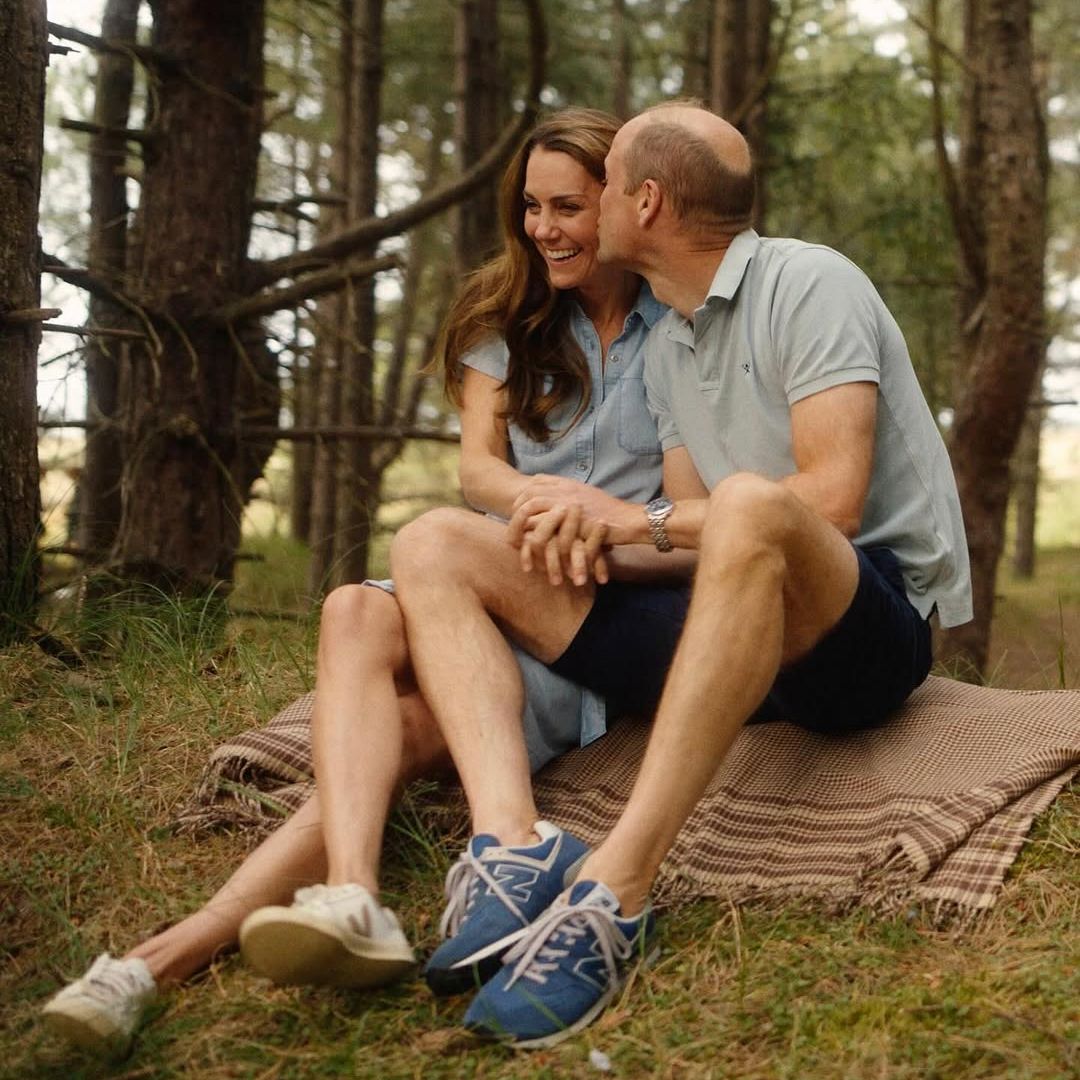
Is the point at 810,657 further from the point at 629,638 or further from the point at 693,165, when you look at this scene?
the point at 693,165

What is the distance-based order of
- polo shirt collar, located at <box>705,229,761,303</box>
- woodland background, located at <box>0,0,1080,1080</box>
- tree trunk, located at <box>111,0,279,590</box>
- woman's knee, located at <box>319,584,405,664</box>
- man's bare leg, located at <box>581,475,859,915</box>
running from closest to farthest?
woodland background, located at <box>0,0,1080,1080</box>, man's bare leg, located at <box>581,475,859,915</box>, woman's knee, located at <box>319,584,405,664</box>, polo shirt collar, located at <box>705,229,761,303</box>, tree trunk, located at <box>111,0,279,590</box>

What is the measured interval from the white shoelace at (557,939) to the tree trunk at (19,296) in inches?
85.8

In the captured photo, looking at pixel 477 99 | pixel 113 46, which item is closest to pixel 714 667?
pixel 113 46

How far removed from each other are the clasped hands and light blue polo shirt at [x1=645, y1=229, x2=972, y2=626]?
1.13ft

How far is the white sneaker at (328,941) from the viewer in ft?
6.98

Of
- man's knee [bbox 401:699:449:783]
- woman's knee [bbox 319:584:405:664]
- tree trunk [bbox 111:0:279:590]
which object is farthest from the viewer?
tree trunk [bbox 111:0:279:590]

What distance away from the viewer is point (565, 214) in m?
3.30

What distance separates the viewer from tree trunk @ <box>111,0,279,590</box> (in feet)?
16.5

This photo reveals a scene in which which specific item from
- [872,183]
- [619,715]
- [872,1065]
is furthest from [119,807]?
[872,183]

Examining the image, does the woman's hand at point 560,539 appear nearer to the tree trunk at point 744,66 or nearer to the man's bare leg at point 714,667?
the man's bare leg at point 714,667

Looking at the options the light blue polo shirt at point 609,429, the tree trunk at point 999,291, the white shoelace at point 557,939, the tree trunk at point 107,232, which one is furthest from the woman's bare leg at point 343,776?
the tree trunk at point 999,291

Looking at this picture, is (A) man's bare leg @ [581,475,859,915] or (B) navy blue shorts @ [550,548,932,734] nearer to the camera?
(A) man's bare leg @ [581,475,859,915]

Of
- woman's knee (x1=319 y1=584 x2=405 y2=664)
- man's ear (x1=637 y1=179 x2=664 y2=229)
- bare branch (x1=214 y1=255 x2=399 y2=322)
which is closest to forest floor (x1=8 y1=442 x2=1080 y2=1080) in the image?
woman's knee (x1=319 y1=584 x2=405 y2=664)

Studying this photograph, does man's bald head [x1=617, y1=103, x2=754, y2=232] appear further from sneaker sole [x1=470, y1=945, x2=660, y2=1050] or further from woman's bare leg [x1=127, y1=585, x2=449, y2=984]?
sneaker sole [x1=470, y1=945, x2=660, y2=1050]
